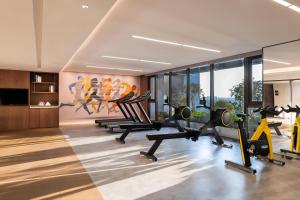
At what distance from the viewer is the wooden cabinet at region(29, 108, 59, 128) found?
879cm

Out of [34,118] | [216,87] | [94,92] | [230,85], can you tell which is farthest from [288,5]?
[34,118]

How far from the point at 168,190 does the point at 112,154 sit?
221 cm

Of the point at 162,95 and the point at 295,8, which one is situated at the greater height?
the point at 295,8

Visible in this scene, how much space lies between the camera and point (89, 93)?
10328 mm

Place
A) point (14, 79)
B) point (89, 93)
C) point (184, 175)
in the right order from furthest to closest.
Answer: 1. point (89, 93)
2. point (14, 79)
3. point (184, 175)

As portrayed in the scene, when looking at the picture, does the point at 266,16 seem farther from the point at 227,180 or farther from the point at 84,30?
the point at 84,30

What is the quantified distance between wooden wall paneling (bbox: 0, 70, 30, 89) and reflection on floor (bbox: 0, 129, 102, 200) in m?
3.73

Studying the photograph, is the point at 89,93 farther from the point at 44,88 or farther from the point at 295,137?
the point at 295,137

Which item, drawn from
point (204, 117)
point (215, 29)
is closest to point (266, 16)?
point (215, 29)

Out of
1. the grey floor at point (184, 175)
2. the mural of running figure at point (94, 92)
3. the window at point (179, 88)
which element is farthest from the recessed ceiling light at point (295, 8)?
the mural of running figure at point (94, 92)

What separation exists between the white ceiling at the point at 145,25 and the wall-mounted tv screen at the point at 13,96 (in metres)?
3.77

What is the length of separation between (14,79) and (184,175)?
329 inches

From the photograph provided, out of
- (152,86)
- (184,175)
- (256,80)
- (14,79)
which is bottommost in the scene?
(184,175)

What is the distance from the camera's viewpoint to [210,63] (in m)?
7.30
